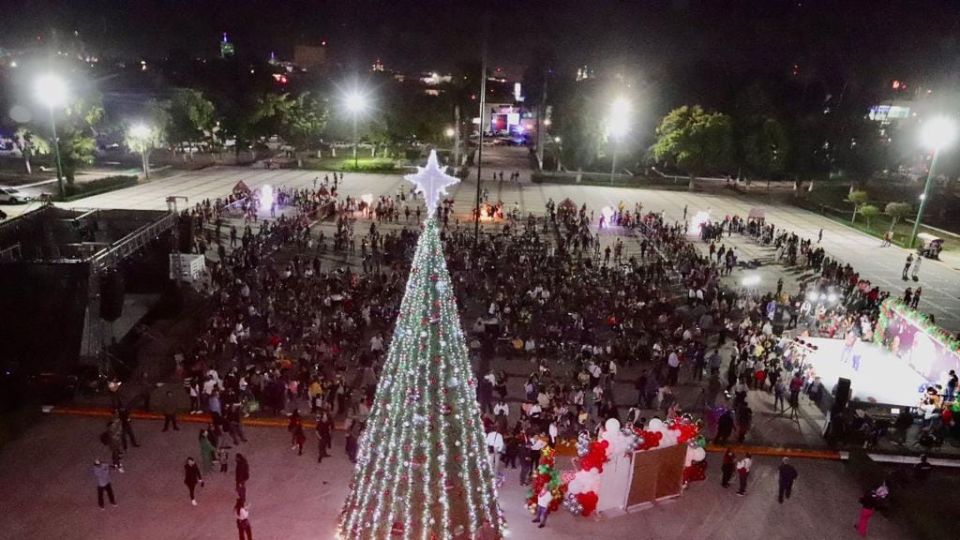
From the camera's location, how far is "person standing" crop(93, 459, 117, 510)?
34.3 feet

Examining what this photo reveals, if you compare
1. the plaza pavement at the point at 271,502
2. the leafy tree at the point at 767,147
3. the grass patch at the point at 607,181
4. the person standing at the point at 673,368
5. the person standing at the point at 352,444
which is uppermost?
the leafy tree at the point at 767,147

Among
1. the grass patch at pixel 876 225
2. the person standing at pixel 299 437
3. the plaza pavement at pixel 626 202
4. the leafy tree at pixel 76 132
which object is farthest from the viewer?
the leafy tree at pixel 76 132

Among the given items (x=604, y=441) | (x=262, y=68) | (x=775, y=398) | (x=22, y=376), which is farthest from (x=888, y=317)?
(x=262, y=68)

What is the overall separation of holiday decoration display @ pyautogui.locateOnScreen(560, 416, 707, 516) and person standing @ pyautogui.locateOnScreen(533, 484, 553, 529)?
0.57m

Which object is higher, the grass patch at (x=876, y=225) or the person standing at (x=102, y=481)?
the grass patch at (x=876, y=225)

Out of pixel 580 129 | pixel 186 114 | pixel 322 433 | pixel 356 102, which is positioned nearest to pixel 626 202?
pixel 580 129

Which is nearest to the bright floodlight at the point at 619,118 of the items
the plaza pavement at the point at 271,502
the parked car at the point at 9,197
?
the parked car at the point at 9,197

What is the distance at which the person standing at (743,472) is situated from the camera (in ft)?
38.1

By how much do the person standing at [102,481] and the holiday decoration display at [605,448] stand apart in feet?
25.3

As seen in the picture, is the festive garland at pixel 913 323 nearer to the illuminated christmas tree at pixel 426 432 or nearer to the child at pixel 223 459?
the illuminated christmas tree at pixel 426 432

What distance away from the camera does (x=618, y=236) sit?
108 ft

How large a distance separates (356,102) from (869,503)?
193 ft

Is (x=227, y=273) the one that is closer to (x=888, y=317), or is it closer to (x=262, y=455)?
(x=262, y=455)

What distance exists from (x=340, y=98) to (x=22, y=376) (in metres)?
58.5
